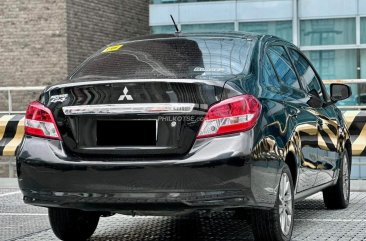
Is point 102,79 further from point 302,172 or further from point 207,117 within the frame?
point 302,172

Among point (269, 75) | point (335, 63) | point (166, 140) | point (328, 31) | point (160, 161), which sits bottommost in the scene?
point (160, 161)

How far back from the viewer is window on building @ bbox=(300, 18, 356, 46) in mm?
23688

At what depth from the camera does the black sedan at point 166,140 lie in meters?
5.31

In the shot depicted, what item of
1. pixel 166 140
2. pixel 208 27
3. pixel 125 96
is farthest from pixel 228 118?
pixel 208 27

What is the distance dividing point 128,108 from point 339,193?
3428mm

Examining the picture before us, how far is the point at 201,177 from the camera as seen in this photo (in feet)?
17.3

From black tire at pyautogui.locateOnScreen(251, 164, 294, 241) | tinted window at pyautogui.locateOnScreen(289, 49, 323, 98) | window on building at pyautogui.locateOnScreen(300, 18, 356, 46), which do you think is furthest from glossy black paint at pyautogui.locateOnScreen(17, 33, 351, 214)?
window on building at pyautogui.locateOnScreen(300, 18, 356, 46)

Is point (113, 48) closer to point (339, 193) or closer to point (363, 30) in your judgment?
point (339, 193)

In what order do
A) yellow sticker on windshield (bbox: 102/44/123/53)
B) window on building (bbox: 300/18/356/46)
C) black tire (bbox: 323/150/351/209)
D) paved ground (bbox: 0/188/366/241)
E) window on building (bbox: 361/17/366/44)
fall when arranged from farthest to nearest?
window on building (bbox: 300/18/356/46) → window on building (bbox: 361/17/366/44) → black tire (bbox: 323/150/351/209) → paved ground (bbox: 0/188/366/241) → yellow sticker on windshield (bbox: 102/44/123/53)

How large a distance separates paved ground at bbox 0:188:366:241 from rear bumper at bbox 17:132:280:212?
1.20 m

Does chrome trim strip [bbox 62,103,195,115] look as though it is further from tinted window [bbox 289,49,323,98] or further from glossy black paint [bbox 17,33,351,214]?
tinted window [bbox 289,49,323,98]

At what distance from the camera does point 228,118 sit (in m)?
5.36

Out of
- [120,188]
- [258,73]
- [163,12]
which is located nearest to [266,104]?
[258,73]

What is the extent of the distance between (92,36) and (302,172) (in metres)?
17.0
